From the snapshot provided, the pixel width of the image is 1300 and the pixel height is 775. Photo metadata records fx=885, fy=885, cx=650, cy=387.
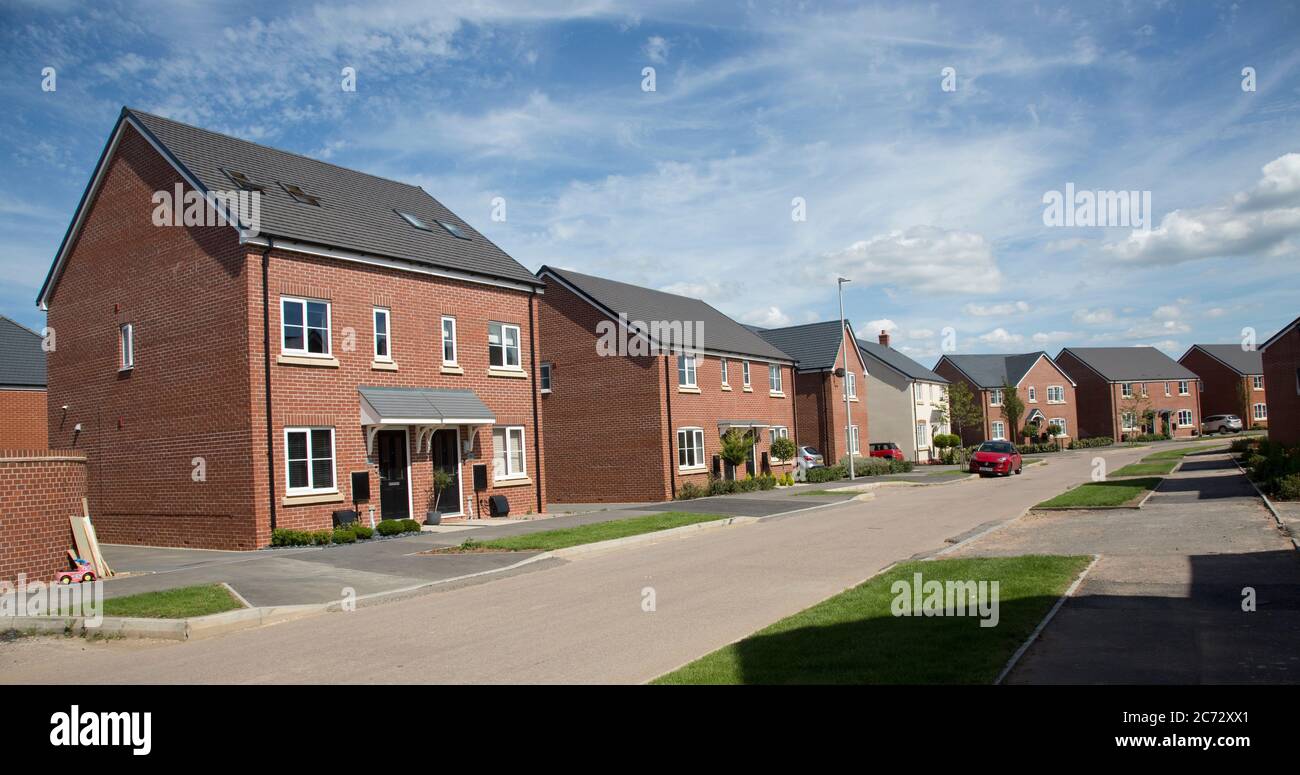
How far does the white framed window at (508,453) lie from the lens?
25828mm

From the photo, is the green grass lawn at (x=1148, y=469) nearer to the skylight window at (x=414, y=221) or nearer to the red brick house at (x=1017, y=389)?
the skylight window at (x=414, y=221)

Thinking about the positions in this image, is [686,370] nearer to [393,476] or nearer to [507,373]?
[507,373]

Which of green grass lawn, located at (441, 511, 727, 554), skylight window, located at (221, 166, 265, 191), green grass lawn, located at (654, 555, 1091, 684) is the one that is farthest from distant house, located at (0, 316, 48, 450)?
green grass lawn, located at (654, 555, 1091, 684)

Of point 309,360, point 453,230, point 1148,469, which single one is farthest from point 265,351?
point 1148,469

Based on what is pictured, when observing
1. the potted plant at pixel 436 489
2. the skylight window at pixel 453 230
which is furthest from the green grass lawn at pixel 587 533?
the skylight window at pixel 453 230

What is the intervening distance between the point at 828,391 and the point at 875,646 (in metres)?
39.7

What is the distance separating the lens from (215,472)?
19.8 m

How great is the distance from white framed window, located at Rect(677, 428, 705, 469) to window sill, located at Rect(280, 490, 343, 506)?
48.7 feet

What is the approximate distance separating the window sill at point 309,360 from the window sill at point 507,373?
5.48 metres

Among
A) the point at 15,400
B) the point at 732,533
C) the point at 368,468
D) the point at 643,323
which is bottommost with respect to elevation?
the point at 732,533
